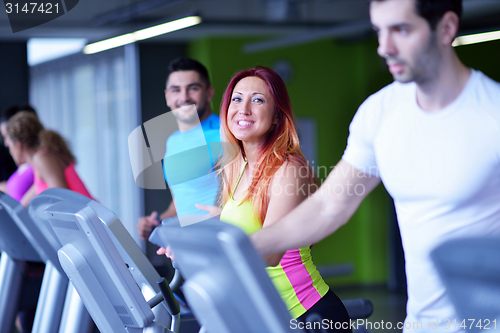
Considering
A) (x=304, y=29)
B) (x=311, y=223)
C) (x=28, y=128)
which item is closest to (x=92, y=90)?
(x=304, y=29)

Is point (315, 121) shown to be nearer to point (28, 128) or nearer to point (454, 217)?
point (28, 128)

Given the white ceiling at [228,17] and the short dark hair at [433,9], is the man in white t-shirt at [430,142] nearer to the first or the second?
the short dark hair at [433,9]

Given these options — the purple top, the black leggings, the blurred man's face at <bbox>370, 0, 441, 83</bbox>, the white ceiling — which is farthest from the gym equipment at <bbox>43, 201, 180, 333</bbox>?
the white ceiling

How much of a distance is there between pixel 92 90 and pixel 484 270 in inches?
250

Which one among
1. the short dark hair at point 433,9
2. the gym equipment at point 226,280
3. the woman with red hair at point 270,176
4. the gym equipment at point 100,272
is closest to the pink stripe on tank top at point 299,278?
the woman with red hair at point 270,176

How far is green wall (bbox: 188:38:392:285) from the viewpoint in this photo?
6.52 metres

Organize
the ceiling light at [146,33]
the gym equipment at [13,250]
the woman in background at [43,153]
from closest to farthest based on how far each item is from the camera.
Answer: the gym equipment at [13,250] < the woman in background at [43,153] < the ceiling light at [146,33]

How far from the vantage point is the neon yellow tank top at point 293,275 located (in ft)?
5.48

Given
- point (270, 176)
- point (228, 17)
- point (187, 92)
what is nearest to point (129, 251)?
point (270, 176)

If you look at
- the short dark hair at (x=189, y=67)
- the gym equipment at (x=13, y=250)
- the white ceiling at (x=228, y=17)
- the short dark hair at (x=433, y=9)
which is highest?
the white ceiling at (x=228, y=17)

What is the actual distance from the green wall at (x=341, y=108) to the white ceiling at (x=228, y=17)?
375 millimetres

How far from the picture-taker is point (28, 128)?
356cm

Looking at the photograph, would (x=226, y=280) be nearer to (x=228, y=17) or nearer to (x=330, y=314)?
(x=330, y=314)

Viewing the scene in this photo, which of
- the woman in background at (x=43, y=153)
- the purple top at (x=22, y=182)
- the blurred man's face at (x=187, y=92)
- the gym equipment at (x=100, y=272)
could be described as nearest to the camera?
the gym equipment at (x=100, y=272)
